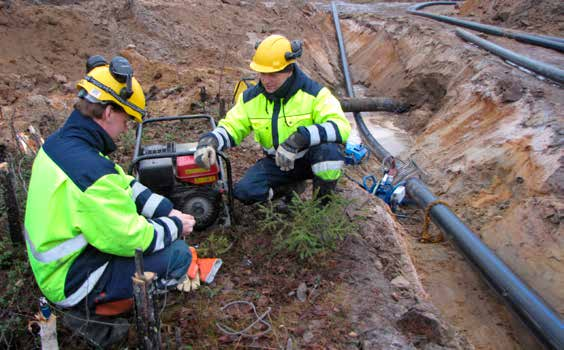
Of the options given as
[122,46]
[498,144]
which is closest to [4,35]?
[122,46]

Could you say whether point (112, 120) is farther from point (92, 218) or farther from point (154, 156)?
point (154, 156)

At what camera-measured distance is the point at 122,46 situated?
8.06 meters

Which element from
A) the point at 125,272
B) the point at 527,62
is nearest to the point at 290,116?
the point at 125,272

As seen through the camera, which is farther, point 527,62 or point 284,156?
point 527,62

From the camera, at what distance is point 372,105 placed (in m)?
8.26

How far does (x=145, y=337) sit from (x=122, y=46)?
744 centimetres

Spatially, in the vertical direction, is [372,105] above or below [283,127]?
below

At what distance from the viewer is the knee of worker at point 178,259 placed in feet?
8.13

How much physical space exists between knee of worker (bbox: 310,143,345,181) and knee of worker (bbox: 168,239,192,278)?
1357mm

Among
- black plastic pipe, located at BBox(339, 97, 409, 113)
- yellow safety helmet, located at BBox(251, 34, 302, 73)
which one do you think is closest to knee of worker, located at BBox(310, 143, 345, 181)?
yellow safety helmet, located at BBox(251, 34, 302, 73)

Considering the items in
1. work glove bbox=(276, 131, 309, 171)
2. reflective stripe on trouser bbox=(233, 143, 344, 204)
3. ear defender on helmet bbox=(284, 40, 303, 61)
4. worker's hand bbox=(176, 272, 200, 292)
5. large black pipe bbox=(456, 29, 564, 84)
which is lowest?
worker's hand bbox=(176, 272, 200, 292)

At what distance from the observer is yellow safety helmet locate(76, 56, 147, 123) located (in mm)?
2184

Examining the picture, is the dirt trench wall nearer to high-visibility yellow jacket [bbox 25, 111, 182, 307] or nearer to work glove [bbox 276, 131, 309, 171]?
work glove [bbox 276, 131, 309, 171]

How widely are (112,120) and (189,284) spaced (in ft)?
3.96
